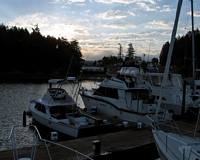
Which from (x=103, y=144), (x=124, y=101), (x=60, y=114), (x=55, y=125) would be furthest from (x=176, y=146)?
(x=124, y=101)

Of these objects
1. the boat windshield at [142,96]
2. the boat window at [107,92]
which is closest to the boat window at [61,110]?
the boat window at [107,92]

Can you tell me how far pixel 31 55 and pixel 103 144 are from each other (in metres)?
103

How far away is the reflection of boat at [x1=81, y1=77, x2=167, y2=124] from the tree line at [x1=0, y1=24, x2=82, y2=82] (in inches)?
3160

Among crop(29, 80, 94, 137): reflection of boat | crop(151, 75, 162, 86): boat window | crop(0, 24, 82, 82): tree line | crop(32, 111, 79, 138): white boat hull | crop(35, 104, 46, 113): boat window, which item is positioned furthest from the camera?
crop(0, 24, 82, 82): tree line

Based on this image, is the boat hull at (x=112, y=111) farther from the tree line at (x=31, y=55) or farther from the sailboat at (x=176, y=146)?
the tree line at (x=31, y=55)

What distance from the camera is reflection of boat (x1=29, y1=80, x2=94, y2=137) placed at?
2266 centimetres

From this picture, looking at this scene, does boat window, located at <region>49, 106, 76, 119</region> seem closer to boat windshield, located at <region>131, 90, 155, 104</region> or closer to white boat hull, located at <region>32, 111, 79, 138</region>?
white boat hull, located at <region>32, 111, 79, 138</region>

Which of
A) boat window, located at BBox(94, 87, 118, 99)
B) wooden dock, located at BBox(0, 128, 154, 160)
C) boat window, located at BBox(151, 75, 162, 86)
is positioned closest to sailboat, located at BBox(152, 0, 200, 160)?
wooden dock, located at BBox(0, 128, 154, 160)

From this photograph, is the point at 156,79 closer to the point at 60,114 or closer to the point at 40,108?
the point at 60,114

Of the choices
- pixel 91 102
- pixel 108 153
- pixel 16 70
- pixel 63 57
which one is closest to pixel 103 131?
pixel 108 153

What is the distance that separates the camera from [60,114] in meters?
25.0

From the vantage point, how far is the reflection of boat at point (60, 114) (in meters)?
22.7

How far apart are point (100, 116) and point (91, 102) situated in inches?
116

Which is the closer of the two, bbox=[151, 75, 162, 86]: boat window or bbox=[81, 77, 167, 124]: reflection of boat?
bbox=[81, 77, 167, 124]: reflection of boat
